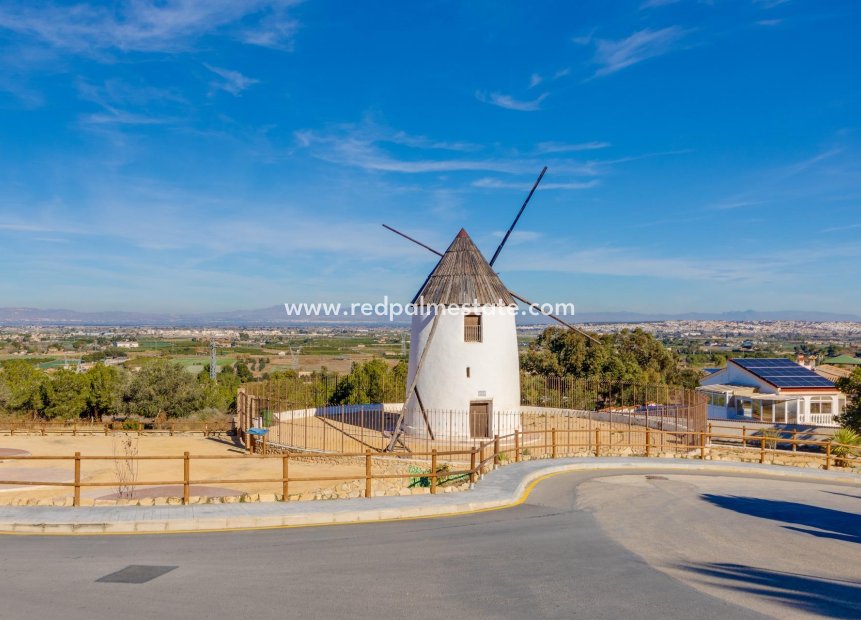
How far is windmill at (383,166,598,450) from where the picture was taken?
25750mm

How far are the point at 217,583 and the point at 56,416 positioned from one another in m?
42.9

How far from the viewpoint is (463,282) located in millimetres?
26516

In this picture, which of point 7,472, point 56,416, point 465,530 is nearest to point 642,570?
point 465,530

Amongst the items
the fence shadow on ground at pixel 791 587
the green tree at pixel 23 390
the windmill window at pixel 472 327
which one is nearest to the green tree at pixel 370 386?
the windmill window at pixel 472 327

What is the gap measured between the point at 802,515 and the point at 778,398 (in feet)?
101

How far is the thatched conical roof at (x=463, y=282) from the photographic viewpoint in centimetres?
2619

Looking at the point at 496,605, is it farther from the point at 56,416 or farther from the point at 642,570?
the point at 56,416

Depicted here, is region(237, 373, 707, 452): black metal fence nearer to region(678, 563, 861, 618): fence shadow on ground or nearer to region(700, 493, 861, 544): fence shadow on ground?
region(700, 493, 861, 544): fence shadow on ground

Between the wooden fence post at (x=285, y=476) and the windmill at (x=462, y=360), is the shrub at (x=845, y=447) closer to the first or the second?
the windmill at (x=462, y=360)

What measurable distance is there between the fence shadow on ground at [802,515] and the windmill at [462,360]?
11.9 meters

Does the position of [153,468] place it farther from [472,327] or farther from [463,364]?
[472,327]

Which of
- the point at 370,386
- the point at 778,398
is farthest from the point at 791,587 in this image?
the point at 370,386

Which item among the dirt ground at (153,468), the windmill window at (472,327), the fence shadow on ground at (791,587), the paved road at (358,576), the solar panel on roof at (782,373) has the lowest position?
the dirt ground at (153,468)

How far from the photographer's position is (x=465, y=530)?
1048cm
